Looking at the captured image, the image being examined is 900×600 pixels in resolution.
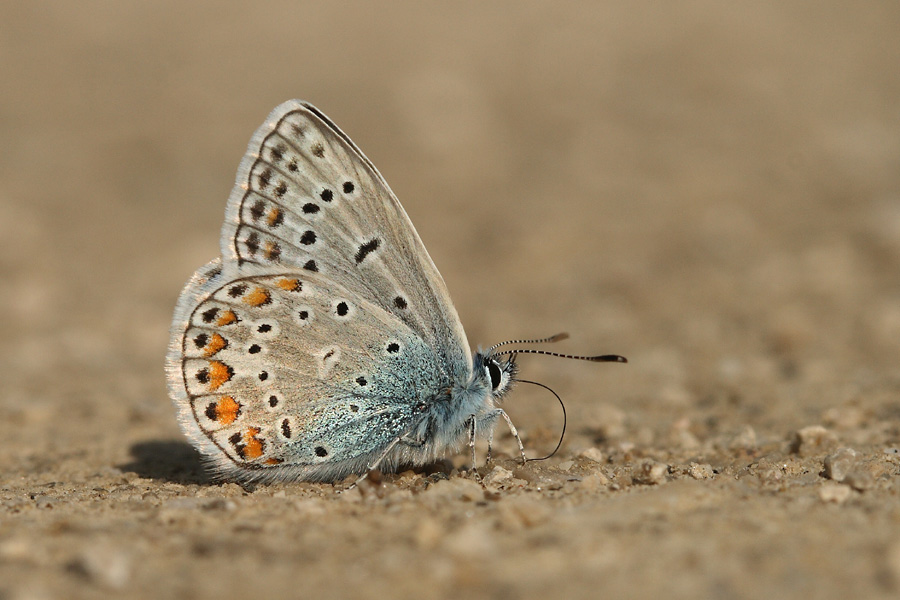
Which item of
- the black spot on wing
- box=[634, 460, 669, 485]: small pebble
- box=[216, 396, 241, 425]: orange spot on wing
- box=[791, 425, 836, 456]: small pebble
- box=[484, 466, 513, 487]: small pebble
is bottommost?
box=[484, 466, 513, 487]: small pebble

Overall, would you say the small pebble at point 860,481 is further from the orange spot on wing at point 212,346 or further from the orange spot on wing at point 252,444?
the orange spot on wing at point 212,346

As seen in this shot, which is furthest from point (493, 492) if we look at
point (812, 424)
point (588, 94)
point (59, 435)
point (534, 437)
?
point (588, 94)

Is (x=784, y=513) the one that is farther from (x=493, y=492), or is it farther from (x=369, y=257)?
(x=369, y=257)

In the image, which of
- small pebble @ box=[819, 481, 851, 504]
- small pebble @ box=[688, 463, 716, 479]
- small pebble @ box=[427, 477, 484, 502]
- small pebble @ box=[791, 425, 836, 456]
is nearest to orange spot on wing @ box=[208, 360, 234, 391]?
small pebble @ box=[427, 477, 484, 502]

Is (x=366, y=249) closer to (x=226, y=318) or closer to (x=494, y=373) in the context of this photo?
(x=226, y=318)

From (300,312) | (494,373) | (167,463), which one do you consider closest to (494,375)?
(494,373)

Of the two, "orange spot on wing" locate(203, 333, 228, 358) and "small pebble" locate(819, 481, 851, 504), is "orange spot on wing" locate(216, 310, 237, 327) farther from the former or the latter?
"small pebble" locate(819, 481, 851, 504)

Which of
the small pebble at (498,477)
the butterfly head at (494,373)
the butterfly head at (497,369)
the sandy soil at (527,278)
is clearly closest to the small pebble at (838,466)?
the sandy soil at (527,278)
